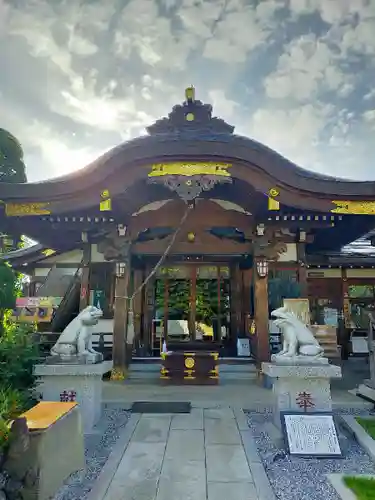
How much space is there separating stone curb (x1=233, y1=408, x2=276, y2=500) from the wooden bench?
1.72m

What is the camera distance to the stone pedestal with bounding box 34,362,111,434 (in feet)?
15.9

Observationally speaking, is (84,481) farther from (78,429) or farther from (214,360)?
(214,360)

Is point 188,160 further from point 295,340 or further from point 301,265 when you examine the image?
point 301,265

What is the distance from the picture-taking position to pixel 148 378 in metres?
8.08

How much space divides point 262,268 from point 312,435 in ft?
14.7

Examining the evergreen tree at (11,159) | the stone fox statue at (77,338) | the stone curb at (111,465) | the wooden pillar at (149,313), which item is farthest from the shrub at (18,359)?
the evergreen tree at (11,159)

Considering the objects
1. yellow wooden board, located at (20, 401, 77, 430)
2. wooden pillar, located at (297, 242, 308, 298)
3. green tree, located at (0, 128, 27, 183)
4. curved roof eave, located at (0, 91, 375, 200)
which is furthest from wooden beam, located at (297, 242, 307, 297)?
green tree, located at (0, 128, 27, 183)

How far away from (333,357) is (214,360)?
110 inches

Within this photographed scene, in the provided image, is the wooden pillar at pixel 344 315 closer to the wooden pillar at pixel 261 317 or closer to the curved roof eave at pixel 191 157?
the wooden pillar at pixel 261 317

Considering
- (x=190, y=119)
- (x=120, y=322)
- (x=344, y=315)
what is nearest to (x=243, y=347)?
(x=120, y=322)

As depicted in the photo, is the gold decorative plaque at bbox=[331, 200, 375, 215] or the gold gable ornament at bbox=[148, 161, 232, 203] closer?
the gold gable ornament at bbox=[148, 161, 232, 203]

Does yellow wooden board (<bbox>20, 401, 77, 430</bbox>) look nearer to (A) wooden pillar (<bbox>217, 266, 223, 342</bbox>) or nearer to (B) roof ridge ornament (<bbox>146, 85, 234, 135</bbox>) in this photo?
(B) roof ridge ornament (<bbox>146, 85, 234, 135</bbox>)

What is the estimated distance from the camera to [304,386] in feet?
15.3

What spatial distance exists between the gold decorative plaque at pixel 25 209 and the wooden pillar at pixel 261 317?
15.7 feet
